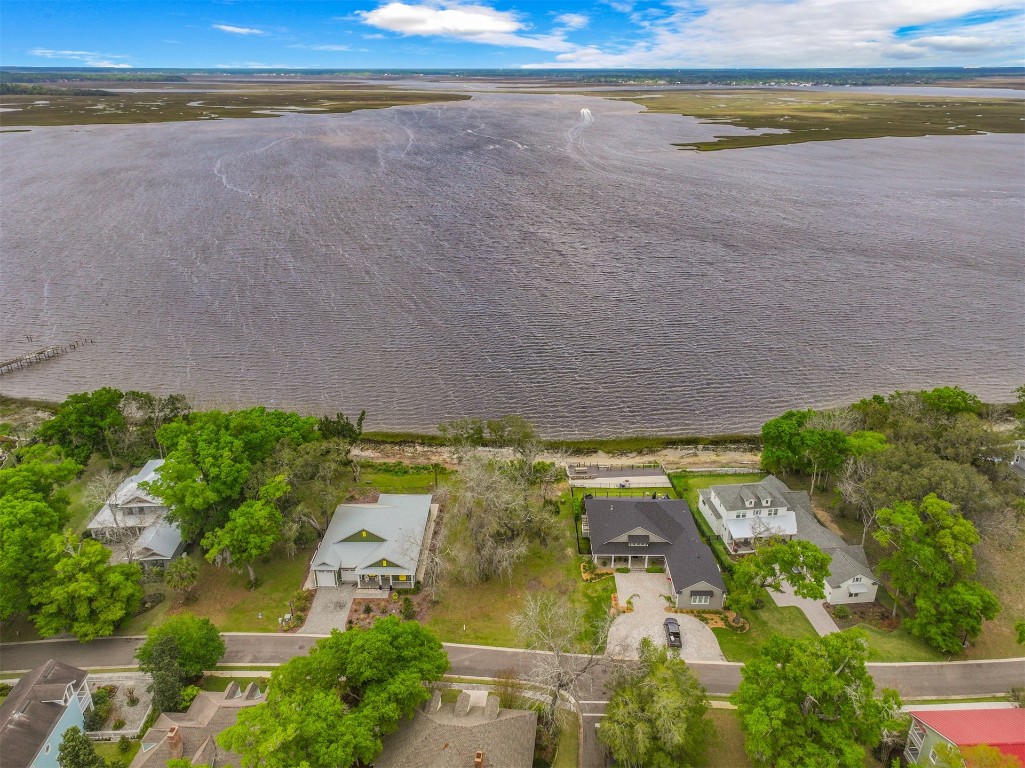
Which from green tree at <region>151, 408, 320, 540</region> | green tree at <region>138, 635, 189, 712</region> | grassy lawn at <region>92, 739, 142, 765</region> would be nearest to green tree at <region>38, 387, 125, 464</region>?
green tree at <region>151, 408, 320, 540</region>

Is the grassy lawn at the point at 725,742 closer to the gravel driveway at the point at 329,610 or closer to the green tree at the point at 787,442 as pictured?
the gravel driveway at the point at 329,610

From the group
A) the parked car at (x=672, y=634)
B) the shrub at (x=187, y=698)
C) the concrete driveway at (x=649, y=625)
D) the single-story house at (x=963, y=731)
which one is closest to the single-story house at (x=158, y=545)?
the shrub at (x=187, y=698)

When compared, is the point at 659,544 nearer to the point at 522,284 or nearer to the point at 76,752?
the point at 76,752

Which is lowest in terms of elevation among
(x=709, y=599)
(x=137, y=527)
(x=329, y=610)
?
(x=329, y=610)

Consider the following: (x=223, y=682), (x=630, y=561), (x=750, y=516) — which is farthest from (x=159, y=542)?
(x=750, y=516)

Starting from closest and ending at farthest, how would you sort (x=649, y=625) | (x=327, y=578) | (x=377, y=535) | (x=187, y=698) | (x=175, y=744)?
(x=175, y=744)
(x=187, y=698)
(x=649, y=625)
(x=327, y=578)
(x=377, y=535)

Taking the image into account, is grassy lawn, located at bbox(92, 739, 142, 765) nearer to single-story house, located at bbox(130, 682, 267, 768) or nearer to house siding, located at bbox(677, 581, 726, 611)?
single-story house, located at bbox(130, 682, 267, 768)

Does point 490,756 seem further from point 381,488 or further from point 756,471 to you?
point 756,471
